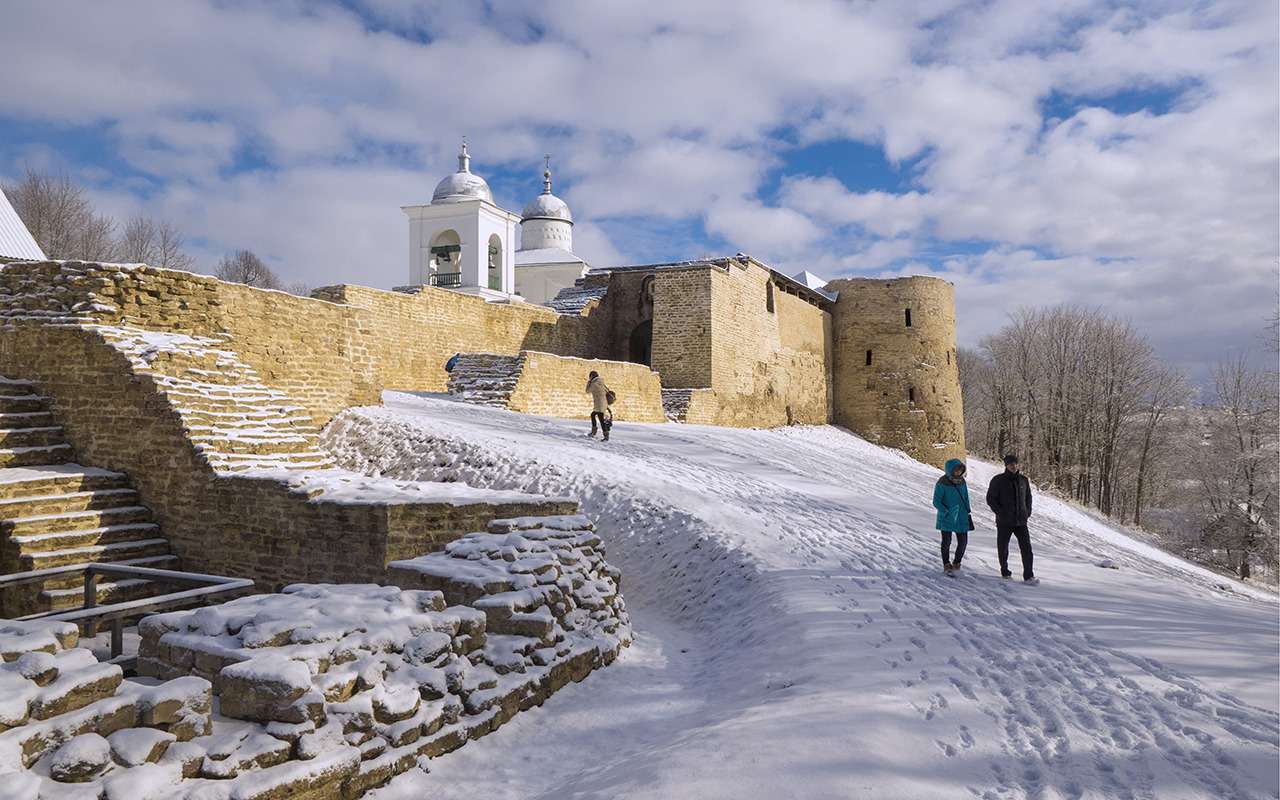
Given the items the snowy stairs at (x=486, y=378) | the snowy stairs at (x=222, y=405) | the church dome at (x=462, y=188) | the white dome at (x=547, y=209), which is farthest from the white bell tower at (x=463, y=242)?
the snowy stairs at (x=222, y=405)

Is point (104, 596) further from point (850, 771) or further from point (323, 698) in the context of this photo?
→ point (850, 771)

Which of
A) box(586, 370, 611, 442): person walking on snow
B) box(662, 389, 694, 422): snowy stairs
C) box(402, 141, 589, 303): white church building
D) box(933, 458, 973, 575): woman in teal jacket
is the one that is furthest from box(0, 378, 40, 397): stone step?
box(402, 141, 589, 303): white church building

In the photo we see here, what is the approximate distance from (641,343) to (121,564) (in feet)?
72.4

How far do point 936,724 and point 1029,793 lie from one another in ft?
2.36

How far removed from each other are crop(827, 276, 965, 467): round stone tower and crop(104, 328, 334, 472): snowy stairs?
27.7 m

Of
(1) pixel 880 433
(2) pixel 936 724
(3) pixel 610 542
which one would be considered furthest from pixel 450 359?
(1) pixel 880 433

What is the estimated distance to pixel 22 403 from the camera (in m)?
9.71

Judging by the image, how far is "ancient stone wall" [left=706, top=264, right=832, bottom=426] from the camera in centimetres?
2567

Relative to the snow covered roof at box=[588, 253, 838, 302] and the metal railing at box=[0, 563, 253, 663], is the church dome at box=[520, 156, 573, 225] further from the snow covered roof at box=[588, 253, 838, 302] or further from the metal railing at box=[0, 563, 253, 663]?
the metal railing at box=[0, 563, 253, 663]

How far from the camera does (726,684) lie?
19.2 feet

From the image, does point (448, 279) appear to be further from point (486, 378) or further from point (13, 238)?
point (486, 378)

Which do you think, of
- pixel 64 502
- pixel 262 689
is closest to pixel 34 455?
pixel 64 502

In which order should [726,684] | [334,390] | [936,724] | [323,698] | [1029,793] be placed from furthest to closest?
[334,390] → [726,684] → [936,724] → [323,698] → [1029,793]

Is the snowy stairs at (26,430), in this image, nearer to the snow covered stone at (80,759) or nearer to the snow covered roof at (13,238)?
the snow covered stone at (80,759)
